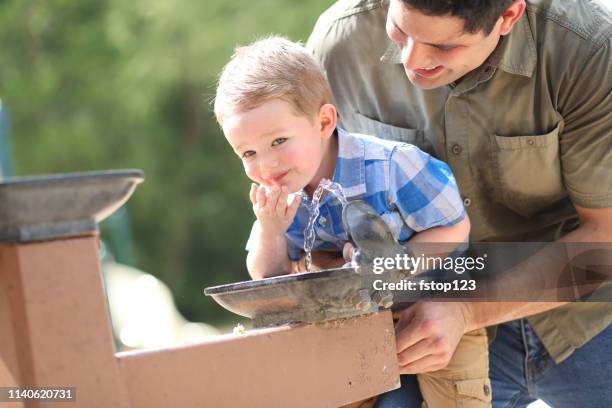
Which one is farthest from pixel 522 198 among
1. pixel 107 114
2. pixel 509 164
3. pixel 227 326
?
pixel 107 114

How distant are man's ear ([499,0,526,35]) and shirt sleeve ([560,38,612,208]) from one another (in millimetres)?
248

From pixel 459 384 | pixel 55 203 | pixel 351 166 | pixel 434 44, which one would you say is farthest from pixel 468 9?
pixel 55 203

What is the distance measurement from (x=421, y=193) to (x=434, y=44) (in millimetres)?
382

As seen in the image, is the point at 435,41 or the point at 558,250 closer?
the point at 435,41

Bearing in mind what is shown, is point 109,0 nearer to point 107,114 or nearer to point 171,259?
point 107,114

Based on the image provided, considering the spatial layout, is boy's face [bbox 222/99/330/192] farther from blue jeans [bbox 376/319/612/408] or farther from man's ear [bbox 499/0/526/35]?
blue jeans [bbox 376/319/612/408]

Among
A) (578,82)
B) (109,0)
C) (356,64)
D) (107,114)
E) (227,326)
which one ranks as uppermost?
(109,0)

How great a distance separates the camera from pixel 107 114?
13773 millimetres

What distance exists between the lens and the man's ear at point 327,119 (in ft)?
8.37

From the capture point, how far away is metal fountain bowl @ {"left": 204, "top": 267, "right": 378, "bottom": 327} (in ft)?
6.95

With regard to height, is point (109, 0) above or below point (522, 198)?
above

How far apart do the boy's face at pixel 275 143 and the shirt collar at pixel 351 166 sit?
9 cm

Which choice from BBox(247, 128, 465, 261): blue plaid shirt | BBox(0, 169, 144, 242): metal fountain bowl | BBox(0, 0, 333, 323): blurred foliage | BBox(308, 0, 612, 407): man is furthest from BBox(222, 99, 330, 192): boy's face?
BBox(0, 0, 333, 323): blurred foliage

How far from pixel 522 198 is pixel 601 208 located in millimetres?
238
